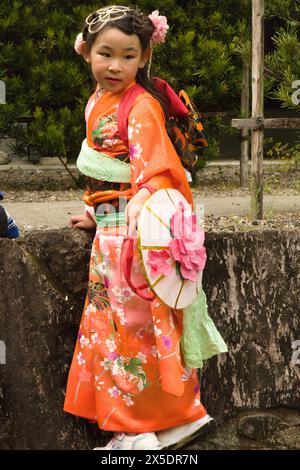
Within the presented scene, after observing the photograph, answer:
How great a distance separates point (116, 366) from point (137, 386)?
0.25ft

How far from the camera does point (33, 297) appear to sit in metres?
2.31

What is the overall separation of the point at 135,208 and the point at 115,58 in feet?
1.44

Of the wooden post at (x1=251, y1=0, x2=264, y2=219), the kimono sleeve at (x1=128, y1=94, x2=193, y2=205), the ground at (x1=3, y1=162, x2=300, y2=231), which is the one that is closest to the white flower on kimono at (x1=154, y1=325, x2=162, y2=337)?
the kimono sleeve at (x1=128, y1=94, x2=193, y2=205)

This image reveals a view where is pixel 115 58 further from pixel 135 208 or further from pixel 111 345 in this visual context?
pixel 111 345

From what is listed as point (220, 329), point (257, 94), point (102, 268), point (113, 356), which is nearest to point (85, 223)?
point (102, 268)

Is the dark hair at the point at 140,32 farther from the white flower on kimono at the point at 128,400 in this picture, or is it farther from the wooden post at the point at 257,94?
the wooden post at the point at 257,94

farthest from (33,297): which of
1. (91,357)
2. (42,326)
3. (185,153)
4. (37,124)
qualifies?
(37,124)

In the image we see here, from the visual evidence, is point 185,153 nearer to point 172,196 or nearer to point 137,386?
point 172,196

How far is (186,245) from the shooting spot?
214 centimetres

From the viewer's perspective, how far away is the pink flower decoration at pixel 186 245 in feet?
7.01

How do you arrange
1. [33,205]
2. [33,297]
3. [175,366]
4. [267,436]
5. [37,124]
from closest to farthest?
1. [175,366]
2. [33,297]
3. [267,436]
4. [33,205]
5. [37,124]

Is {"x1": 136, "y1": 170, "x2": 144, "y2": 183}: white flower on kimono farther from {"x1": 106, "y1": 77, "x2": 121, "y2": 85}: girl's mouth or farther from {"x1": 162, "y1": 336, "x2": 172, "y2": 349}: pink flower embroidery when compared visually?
{"x1": 162, "y1": 336, "x2": 172, "y2": 349}: pink flower embroidery

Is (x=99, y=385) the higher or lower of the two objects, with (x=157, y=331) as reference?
lower

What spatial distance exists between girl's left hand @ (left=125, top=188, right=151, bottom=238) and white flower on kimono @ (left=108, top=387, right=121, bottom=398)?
429mm
